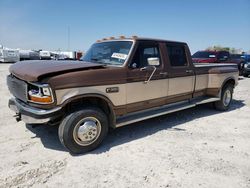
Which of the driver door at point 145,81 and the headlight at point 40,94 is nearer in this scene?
the headlight at point 40,94

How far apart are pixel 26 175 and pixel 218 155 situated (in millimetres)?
3154

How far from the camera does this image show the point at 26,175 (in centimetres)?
291

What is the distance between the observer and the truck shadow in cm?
392

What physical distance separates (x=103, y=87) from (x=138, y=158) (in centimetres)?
136

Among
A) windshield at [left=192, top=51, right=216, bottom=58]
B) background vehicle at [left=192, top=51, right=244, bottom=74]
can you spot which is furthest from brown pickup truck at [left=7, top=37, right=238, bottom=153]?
windshield at [left=192, top=51, right=216, bottom=58]

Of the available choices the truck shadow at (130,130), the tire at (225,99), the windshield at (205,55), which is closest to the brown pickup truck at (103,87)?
the truck shadow at (130,130)

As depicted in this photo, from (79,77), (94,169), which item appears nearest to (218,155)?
(94,169)

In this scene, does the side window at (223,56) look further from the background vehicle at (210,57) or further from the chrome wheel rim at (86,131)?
the chrome wheel rim at (86,131)

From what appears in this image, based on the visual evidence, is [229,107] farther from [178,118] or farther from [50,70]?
[50,70]

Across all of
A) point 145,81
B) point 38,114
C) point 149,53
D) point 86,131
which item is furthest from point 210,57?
point 38,114

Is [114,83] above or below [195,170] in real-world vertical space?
above

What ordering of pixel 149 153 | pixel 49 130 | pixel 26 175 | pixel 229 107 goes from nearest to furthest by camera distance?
pixel 26 175
pixel 149 153
pixel 49 130
pixel 229 107

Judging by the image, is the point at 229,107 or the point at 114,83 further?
the point at 229,107

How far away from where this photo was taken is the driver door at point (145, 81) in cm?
402
